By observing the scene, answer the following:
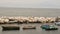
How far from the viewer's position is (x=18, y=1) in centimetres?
295

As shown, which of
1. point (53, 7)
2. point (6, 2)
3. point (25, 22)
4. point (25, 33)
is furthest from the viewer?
point (53, 7)

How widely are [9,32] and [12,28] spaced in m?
0.08

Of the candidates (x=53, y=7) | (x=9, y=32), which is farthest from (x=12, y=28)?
(x=53, y=7)

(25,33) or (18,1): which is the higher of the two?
(18,1)

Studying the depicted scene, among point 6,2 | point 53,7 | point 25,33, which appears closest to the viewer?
point 25,33

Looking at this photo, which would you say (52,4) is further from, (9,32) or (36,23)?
(9,32)

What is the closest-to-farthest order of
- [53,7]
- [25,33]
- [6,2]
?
1. [25,33]
2. [6,2]
3. [53,7]

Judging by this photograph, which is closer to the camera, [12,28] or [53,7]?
[12,28]

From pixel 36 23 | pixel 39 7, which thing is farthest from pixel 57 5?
pixel 36 23

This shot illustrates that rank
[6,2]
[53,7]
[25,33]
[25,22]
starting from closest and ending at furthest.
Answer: [25,33]
[25,22]
[6,2]
[53,7]

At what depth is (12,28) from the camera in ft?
3.56

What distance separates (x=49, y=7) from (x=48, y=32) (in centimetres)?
222

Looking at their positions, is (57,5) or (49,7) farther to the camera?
(49,7)

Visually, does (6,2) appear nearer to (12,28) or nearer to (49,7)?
(49,7)
